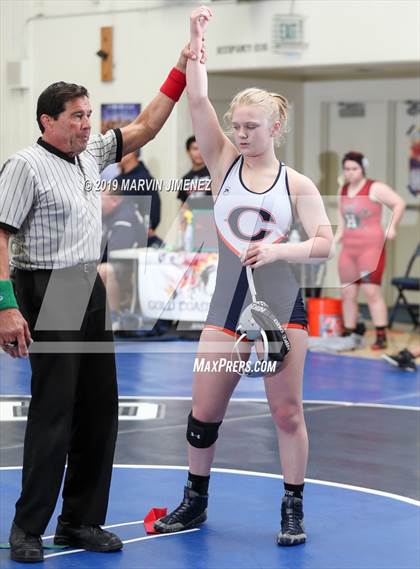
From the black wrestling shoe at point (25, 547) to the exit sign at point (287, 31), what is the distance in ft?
30.2

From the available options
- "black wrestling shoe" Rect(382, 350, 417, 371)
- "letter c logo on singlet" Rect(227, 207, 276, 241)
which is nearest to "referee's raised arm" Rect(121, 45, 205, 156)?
"letter c logo on singlet" Rect(227, 207, 276, 241)

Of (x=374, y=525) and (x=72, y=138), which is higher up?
(x=72, y=138)

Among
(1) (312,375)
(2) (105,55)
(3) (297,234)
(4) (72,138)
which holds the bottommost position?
(1) (312,375)

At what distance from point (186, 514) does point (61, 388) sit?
94 cm

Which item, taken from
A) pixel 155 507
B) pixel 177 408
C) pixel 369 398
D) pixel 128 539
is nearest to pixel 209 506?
pixel 155 507

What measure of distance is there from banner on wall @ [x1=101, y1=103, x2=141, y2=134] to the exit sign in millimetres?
2316

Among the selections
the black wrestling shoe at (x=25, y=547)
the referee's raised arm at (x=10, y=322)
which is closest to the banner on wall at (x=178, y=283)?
the black wrestling shoe at (x=25, y=547)

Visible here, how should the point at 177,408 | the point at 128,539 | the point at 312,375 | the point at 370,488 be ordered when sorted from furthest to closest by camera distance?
the point at 312,375 < the point at 177,408 < the point at 370,488 < the point at 128,539

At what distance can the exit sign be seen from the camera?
13258 mm

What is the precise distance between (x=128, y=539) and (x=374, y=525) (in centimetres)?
116

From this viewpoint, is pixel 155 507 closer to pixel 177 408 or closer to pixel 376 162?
pixel 177 408

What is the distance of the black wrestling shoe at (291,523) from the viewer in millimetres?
5281

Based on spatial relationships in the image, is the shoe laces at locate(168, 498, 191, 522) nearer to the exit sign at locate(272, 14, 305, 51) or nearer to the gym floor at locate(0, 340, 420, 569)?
the gym floor at locate(0, 340, 420, 569)

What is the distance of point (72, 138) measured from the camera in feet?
16.4
